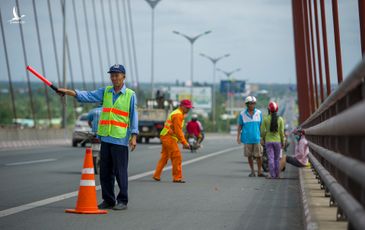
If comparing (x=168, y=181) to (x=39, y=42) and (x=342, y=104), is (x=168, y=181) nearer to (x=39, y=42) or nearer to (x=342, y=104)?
(x=342, y=104)

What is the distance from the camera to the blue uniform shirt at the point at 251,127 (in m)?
20.6

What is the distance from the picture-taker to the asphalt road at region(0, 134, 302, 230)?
34.1 feet

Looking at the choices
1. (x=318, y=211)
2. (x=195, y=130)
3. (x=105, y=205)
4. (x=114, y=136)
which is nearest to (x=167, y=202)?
(x=105, y=205)

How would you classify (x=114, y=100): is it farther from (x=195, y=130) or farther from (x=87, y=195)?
(x=195, y=130)

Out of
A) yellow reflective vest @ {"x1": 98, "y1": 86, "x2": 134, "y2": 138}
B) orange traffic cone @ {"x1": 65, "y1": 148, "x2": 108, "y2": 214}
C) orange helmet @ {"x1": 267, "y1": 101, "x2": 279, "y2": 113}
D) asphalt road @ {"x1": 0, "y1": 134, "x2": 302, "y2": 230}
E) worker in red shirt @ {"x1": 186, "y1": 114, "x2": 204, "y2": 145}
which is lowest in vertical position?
worker in red shirt @ {"x1": 186, "y1": 114, "x2": 204, "y2": 145}

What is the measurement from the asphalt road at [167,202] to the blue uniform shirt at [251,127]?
0.80m

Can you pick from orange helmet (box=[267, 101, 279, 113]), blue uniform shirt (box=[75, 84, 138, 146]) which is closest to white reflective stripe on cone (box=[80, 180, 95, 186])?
blue uniform shirt (box=[75, 84, 138, 146])

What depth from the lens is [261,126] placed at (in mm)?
20859

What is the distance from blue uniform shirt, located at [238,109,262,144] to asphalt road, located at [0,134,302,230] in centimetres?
80

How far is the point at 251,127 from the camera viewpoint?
20641 millimetres

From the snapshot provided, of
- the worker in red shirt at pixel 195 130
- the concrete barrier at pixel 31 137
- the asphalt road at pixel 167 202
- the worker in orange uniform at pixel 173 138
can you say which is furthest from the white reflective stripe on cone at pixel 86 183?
the worker in red shirt at pixel 195 130

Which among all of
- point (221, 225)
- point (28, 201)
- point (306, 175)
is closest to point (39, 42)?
point (306, 175)

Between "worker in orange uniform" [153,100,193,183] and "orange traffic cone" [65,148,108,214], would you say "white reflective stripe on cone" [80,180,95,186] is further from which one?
"worker in orange uniform" [153,100,193,183]

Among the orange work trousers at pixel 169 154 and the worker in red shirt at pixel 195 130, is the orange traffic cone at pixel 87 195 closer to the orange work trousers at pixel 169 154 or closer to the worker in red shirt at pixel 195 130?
the orange work trousers at pixel 169 154
